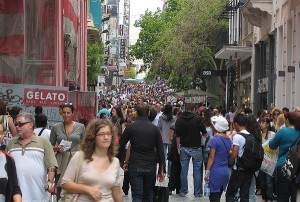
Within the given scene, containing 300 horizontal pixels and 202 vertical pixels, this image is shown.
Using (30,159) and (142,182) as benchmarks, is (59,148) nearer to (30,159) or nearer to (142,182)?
(142,182)

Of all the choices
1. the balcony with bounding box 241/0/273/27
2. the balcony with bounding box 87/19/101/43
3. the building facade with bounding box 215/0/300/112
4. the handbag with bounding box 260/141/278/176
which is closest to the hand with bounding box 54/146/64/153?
the handbag with bounding box 260/141/278/176

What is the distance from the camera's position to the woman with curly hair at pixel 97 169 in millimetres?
7324

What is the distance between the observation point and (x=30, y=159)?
9.35 meters

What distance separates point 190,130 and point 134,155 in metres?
4.06

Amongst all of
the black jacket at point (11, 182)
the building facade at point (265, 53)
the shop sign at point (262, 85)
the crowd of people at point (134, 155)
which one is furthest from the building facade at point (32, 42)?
the shop sign at point (262, 85)

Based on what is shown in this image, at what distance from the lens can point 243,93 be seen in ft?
146

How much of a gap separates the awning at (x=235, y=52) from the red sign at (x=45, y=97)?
25923mm

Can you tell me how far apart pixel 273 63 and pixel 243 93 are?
455 inches

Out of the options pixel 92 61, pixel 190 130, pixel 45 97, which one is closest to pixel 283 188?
pixel 190 130

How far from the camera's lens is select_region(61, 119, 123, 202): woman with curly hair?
7.32m

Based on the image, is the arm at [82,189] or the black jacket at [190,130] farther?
the black jacket at [190,130]

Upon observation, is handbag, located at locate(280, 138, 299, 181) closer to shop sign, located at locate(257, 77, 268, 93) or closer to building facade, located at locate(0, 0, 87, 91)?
building facade, located at locate(0, 0, 87, 91)

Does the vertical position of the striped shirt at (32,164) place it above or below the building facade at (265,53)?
below

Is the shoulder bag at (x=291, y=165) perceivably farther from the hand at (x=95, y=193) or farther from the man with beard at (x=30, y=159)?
the hand at (x=95, y=193)
